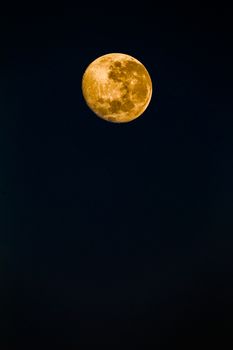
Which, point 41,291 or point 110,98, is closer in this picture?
point 110,98

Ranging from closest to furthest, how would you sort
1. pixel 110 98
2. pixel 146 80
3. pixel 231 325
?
pixel 110 98 → pixel 146 80 → pixel 231 325

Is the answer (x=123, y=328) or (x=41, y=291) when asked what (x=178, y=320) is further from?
(x=41, y=291)

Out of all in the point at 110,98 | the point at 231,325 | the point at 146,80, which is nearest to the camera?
the point at 110,98

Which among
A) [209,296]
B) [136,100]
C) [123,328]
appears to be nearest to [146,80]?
[136,100]

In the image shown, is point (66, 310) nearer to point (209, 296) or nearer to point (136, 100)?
point (209, 296)

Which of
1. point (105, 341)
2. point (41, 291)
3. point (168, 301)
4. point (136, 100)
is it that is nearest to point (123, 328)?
point (105, 341)

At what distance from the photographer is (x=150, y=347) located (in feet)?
22.7

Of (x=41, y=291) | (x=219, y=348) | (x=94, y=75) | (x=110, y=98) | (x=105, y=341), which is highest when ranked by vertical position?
(x=94, y=75)

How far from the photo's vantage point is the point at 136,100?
4.82 meters

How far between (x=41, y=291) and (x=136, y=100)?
4558 mm

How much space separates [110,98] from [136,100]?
1.41 feet

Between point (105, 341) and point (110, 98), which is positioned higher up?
point (110, 98)

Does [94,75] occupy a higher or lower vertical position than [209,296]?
higher

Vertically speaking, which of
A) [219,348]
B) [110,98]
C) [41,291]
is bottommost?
[219,348]
